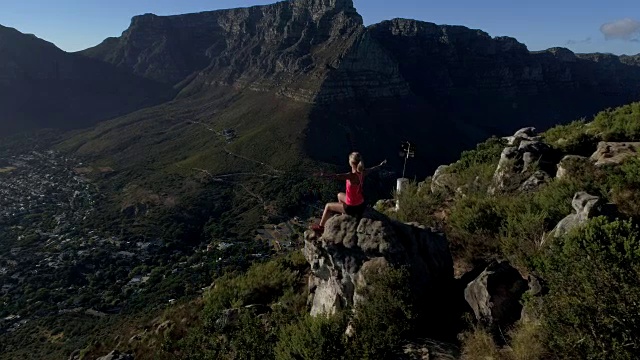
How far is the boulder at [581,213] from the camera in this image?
28.0 feet

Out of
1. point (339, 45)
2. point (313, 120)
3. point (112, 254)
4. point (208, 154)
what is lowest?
point (112, 254)

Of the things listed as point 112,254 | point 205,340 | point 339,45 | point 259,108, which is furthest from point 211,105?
point 205,340

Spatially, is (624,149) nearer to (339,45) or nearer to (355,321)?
(355,321)

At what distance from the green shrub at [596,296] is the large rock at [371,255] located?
9.21 ft

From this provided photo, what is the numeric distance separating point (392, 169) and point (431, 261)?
4544 inches

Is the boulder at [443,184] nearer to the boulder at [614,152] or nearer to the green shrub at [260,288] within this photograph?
the boulder at [614,152]

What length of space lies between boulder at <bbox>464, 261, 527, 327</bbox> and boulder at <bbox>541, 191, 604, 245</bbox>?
119cm

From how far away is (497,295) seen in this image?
8.20 meters

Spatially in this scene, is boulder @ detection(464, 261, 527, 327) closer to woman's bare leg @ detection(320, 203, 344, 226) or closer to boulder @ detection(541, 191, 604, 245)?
boulder @ detection(541, 191, 604, 245)

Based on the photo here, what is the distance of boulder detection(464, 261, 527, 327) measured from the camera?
8.09 meters

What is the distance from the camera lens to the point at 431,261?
9.97 metres

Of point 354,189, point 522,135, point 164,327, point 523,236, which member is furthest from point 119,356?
point 522,135

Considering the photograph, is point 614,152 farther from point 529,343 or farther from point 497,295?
point 529,343

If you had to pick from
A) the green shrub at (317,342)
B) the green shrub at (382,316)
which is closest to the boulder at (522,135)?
the green shrub at (382,316)
